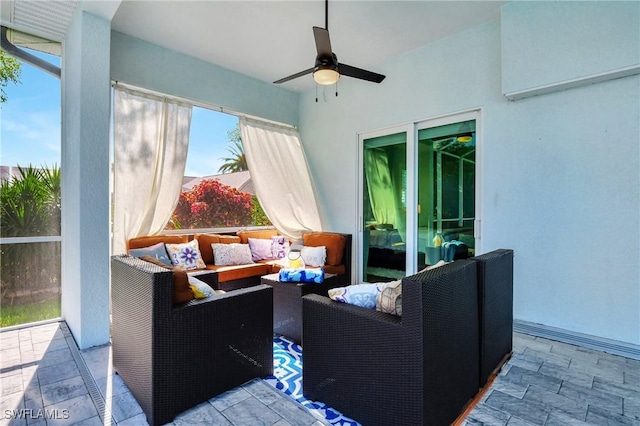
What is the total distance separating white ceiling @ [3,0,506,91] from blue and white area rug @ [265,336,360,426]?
312 cm

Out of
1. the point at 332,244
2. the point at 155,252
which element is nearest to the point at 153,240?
the point at 155,252

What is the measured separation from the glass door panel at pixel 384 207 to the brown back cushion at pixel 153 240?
8.04 feet

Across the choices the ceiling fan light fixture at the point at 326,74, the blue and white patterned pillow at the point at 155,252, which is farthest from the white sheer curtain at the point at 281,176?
the ceiling fan light fixture at the point at 326,74

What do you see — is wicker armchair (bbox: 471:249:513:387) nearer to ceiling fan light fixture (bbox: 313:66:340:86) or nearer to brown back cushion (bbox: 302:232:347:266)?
ceiling fan light fixture (bbox: 313:66:340:86)

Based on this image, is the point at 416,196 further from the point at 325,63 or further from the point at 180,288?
the point at 180,288

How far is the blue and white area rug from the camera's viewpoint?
1845 mm

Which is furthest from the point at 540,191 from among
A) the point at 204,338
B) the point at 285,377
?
the point at 204,338

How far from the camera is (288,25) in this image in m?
3.38

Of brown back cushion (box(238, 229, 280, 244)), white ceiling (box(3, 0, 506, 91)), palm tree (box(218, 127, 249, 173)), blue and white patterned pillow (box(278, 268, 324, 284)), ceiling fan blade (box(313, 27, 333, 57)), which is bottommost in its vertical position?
blue and white patterned pillow (box(278, 268, 324, 284))

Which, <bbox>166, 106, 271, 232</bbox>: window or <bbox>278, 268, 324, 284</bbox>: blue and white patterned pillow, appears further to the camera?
<bbox>166, 106, 271, 232</bbox>: window

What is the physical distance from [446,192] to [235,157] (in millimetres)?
3107

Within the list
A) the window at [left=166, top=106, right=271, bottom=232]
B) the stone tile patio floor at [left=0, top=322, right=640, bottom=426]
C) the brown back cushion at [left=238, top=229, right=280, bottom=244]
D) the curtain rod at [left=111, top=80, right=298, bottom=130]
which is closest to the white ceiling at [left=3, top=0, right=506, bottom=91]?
the curtain rod at [left=111, top=80, right=298, bottom=130]

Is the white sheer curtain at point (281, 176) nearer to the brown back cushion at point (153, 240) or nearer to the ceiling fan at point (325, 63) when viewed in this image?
the brown back cushion at point (153, 240)

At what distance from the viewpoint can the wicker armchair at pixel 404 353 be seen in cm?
149
